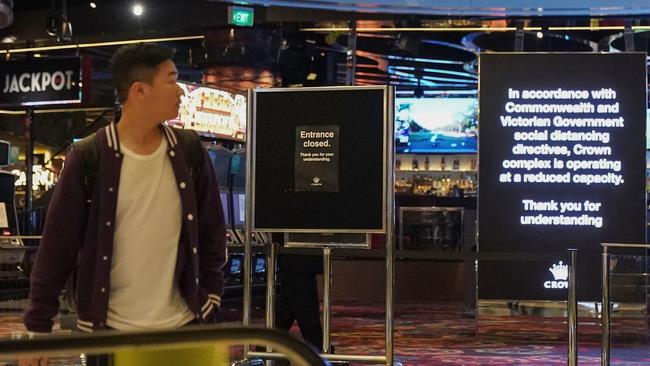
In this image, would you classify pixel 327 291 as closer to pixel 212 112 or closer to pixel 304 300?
pixel 304 300

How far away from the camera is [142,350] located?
7.29 ft

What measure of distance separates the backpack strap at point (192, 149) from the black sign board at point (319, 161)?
10.8 feet

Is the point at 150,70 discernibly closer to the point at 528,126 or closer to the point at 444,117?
the point at 528,126

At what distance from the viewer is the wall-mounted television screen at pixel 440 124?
66.5ft

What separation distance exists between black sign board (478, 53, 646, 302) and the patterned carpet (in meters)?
0.49

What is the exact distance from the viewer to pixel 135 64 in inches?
121

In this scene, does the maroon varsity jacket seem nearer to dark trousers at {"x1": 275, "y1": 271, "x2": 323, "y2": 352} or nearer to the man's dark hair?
the man's dark hair

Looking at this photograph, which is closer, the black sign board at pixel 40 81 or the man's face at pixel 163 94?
the man's face at pixel 163 94

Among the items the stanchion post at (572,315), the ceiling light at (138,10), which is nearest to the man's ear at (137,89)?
the stanchion post at (572,315)

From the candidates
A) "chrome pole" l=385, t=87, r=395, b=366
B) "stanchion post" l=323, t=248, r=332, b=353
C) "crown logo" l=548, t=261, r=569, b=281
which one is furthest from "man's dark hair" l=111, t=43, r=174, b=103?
"crown logo" l=548, t=261, r=569, b=281

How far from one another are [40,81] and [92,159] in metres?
11.4

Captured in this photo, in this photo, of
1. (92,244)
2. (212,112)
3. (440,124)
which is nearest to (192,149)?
(92,244)

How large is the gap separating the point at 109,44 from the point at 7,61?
2759 mm

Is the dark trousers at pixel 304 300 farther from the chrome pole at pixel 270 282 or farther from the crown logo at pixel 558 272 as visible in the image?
the crown logo at pixel 558 272
